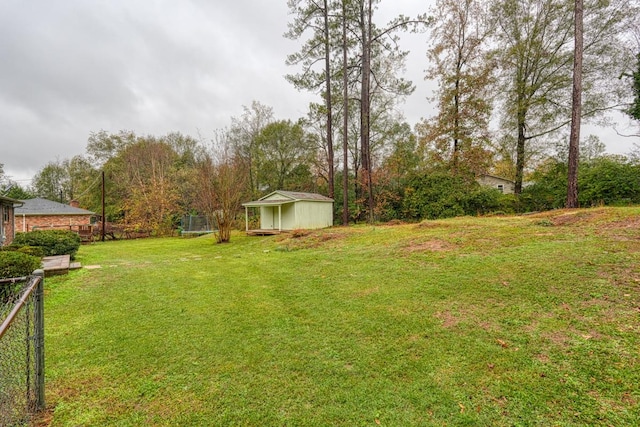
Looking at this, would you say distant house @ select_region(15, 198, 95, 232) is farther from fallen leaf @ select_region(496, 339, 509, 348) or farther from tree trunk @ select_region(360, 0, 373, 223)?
fallen leaf @ select_region(496, 339, 509, 348)

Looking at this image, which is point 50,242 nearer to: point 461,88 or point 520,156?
point 461,88

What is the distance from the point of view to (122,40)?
12977 millimetres

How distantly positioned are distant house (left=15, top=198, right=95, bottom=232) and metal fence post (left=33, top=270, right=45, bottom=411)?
20.2 metres

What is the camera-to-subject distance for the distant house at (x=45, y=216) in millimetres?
17892

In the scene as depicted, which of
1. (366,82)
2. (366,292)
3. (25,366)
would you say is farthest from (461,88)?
(25,366)

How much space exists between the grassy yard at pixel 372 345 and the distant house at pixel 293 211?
9.85m

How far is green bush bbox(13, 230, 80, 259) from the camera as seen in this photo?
865cm

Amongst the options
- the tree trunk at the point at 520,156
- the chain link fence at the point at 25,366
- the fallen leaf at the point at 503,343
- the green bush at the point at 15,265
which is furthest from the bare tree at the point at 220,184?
the tree trunk at the point at 520,156

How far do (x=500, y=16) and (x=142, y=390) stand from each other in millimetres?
21410

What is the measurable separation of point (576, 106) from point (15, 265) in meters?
16.7

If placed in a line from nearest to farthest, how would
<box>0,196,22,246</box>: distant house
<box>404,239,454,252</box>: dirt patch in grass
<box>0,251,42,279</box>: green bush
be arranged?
<box>0,251,42,279</box>: green bush
<box>404,239,454,252</box>: dirt patch in grass
<box>0,196,22,246</box>: distant house

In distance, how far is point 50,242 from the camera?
29.1 ft

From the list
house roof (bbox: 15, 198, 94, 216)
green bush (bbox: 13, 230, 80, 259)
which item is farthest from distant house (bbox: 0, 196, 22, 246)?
house roof (bbox: 15, 198, 94, 216)

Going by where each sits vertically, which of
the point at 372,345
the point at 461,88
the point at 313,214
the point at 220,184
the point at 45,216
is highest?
the point at 461,88
